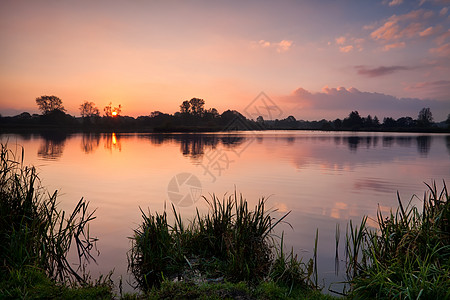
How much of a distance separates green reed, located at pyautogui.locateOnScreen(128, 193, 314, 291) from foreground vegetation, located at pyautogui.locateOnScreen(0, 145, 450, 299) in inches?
0.9

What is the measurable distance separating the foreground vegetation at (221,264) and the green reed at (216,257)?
2 centimetres

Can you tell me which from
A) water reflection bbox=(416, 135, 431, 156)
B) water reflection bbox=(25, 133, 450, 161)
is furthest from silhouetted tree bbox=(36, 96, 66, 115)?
water reflection bbox=(416, 135, 431, 156)

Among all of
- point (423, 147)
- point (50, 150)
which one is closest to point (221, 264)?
point (50, 150)

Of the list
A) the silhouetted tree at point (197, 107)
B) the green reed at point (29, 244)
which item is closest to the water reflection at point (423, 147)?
the green reed at point (29, 244)

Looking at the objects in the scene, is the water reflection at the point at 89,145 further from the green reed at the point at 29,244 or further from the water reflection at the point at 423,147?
the water reflection at the point at 423,147

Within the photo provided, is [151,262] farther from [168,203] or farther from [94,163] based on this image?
[94,163]

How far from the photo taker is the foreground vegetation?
5.16m

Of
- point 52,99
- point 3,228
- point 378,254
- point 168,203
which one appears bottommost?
point 168,203

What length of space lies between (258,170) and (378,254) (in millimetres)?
19611

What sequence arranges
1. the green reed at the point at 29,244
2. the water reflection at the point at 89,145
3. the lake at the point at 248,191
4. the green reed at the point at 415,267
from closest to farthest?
the green reed at the point at 415,267 → the green reed at the point at 29,244 → the lake at the point at 248,191 → the water reflection at the point at 89,145

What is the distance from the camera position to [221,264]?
6.74 m

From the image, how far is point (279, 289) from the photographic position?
18.1 ft

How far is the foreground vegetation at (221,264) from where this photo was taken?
516cm

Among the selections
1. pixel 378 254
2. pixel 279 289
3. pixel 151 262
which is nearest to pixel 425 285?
pixel 378 254
